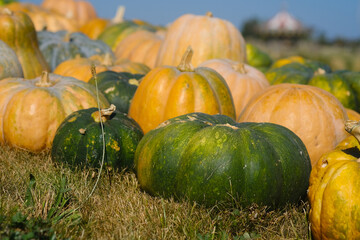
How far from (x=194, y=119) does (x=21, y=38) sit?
3215 mm

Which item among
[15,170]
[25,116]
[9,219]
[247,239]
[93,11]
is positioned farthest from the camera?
[93,11]

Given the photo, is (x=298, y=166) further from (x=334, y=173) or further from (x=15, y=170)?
(x=15, y=170)

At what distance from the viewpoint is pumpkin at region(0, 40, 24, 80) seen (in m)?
4.44

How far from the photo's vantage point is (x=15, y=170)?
10.1 feet

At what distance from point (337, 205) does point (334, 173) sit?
198mm

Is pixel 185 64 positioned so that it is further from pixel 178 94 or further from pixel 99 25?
pixel 99 25

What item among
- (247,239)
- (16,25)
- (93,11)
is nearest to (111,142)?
(247,239)

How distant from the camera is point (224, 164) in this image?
2.49 m

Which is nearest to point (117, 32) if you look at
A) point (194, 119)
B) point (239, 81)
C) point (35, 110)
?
point (239, 81)

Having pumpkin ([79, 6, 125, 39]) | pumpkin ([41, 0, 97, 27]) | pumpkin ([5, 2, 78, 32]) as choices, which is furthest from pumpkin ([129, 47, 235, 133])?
pumpkin ([41, 0, 97, 27])

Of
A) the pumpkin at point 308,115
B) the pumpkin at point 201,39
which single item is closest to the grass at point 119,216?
the pumpkin at point 308,115

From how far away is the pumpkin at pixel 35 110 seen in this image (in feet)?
11.8

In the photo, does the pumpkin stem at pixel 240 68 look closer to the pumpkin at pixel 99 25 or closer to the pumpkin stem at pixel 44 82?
the pumpkin stem at pixel 44 82

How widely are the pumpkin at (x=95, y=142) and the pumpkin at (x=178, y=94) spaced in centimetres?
40
